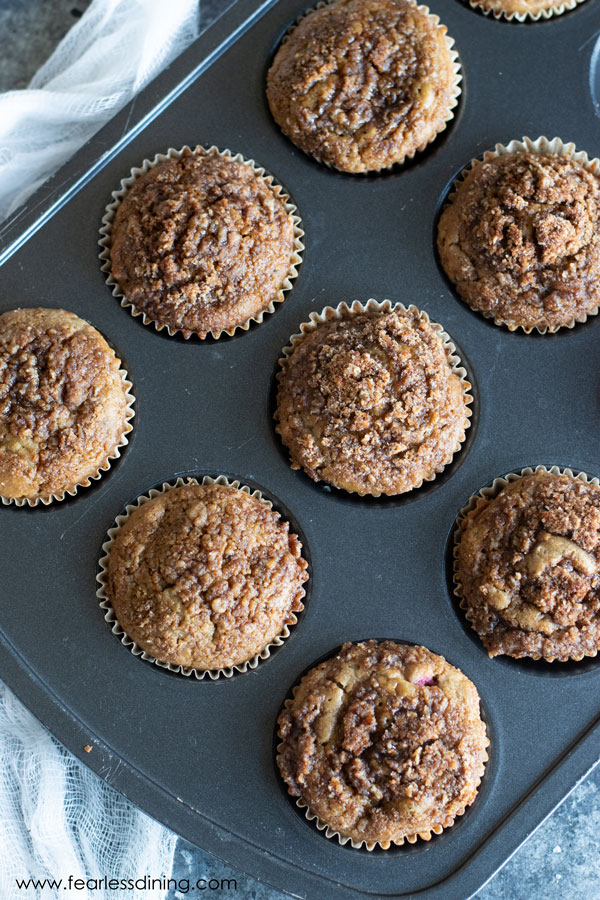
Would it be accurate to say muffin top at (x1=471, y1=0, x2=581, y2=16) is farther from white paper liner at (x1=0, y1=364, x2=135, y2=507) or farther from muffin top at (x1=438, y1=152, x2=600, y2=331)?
white paper liner at (x1=0, y1=364, x2=135, y2=507)

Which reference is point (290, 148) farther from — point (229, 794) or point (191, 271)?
point (229, 794)

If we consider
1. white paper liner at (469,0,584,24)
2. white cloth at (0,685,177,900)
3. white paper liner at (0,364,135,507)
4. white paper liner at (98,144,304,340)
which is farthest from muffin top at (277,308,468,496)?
white cloth at (0,685,177,900)

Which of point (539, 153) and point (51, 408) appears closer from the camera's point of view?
point (51, 408)

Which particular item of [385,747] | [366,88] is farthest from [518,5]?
[385,747]

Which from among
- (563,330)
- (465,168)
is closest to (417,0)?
(465,168)

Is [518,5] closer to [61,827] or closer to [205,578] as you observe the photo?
[205,578]

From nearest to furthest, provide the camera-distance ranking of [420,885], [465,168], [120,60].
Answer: [420,885] < [465,168] < [120,60]

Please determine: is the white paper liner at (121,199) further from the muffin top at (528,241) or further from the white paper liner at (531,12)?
the white paper liner at (531,12)

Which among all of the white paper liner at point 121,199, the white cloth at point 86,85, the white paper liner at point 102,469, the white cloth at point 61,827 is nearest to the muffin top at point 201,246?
the white paper liner at point 121,199
